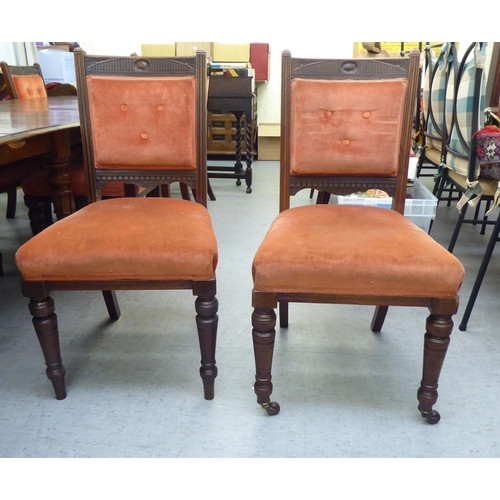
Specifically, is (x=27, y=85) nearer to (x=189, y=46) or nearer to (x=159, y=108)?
(x=189, y=46)

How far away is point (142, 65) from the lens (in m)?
1.29

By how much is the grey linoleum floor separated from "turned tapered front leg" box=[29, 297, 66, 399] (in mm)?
65

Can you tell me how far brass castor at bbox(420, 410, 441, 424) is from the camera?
3.60ft

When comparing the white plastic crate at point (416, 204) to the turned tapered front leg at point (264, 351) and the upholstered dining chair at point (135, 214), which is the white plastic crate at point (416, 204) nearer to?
the upholstered dining chair at point (135, 214)

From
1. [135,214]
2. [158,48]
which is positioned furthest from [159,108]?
[158,48]

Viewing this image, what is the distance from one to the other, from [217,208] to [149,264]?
2015mm

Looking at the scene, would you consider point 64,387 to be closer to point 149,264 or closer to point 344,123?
point 149,264

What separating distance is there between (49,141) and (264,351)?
1030 mm

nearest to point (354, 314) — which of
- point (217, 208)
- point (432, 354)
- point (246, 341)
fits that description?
point (246, 341)

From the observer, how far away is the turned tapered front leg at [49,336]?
3.50ft

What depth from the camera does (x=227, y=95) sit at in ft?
10.7

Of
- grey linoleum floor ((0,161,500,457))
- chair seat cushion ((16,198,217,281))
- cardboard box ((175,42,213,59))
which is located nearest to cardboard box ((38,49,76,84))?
cardboard box ((175,42,213,59))

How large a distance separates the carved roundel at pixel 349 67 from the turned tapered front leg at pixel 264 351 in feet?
2.40

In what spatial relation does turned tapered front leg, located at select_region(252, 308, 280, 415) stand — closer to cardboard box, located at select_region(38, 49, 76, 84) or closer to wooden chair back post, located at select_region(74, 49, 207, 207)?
wooden chair back post, located at select_region(74, 49, 207, 207)
